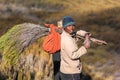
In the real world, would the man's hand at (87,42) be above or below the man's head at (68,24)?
below

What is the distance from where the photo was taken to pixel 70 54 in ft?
29.7

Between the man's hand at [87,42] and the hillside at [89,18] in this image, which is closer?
the man's hand at [87,42]

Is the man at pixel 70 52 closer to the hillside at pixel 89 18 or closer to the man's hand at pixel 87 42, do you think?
the man's hand at pixel 87 42

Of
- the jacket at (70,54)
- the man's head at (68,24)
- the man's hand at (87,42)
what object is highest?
the man's head at (68,24)

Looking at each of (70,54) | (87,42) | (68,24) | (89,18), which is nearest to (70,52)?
(70,54)

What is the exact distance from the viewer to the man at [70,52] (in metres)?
9.00

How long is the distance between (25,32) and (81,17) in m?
8.99

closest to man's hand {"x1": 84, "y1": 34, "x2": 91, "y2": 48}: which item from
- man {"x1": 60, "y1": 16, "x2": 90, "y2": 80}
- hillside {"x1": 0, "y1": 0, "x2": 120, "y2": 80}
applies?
man {"x1": 60, "y1": 16, "x2": 90, "y2": 80}

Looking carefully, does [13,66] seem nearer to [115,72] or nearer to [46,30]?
[46,30]

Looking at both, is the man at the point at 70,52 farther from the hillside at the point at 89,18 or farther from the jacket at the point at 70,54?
the hillside at the point at 89,18

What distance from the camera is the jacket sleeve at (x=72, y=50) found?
895cm

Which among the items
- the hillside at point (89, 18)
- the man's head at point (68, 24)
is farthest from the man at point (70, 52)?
the hillside at point (89, 18)

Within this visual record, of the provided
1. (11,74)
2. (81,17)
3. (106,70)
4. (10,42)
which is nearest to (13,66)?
(11,74)

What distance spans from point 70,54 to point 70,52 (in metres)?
0.04
